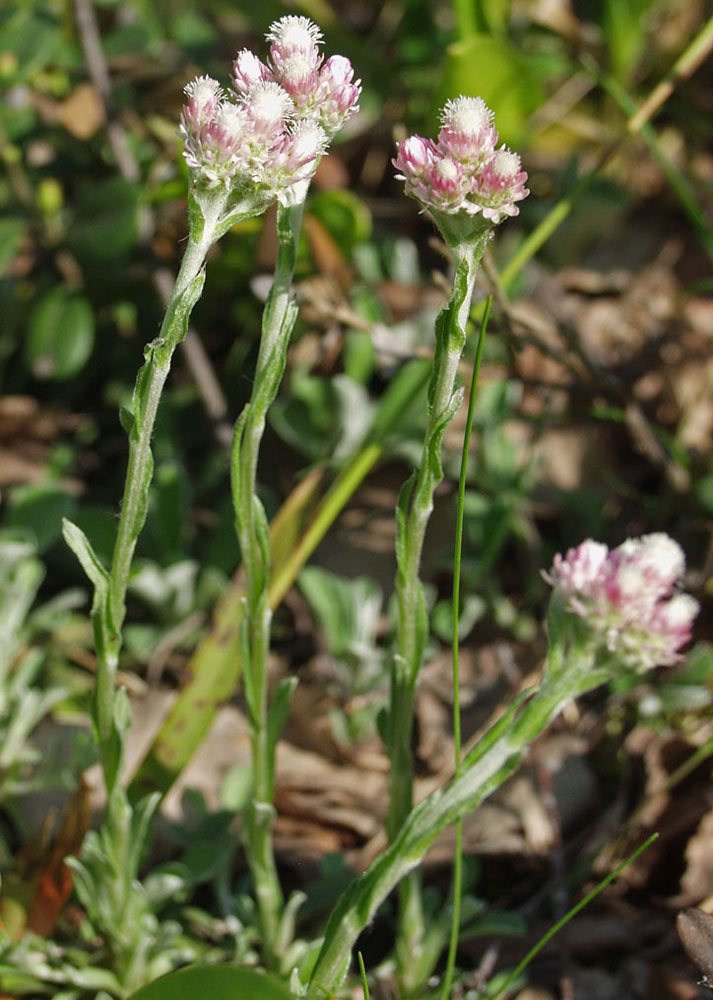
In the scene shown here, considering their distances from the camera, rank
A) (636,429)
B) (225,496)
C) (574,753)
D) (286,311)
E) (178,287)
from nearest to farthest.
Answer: (178,287), (286,311), (574,753), (636,429), (225,496)

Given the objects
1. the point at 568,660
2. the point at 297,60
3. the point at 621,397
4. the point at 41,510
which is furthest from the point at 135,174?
the point at 568,660

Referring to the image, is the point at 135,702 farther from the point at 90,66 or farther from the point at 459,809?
the point at 90,66

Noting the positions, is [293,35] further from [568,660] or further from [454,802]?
[454,802]

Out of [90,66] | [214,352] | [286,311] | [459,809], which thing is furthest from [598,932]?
[90,66]

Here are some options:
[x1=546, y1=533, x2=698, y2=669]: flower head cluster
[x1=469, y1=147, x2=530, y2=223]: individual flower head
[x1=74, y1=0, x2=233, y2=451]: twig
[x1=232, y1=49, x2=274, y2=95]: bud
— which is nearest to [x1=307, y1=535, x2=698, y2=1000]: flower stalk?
[x1=546, y1=533, x2=698, y2=669]: flower head cluster

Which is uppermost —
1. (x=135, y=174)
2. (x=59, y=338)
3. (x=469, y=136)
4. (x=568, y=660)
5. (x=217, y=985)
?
(x=469, y=136)

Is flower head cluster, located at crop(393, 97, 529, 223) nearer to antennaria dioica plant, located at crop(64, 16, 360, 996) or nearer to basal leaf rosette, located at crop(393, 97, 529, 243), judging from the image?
basal leaf rosette, located at crop(393, 97, 529, 243)
